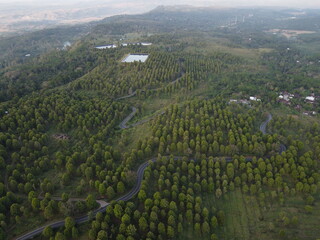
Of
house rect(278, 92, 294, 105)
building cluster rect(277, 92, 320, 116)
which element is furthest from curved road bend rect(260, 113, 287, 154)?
house rect(278, 92, 294, 105)

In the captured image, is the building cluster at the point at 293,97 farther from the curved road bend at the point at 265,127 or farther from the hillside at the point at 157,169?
→ the curved road bend at the point at 265,127

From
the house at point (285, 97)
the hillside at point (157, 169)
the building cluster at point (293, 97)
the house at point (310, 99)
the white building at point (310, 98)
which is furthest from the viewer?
the white building at point (310, 98)

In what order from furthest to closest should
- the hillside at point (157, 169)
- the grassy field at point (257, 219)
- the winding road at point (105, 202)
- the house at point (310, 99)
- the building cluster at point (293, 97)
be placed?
the house at point (310, 99) < the building cluster at point (293, 97) < the hillside at point (157, 169) < the grassy field at point (257, 219) < the winding road at point (105, 202)

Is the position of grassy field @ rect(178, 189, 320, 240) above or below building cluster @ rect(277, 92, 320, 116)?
below

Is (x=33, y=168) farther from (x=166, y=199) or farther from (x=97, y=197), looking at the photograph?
(x=166, y=199)

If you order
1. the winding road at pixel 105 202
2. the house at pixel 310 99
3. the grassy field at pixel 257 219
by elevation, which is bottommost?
the grassy field at pixel 257 219

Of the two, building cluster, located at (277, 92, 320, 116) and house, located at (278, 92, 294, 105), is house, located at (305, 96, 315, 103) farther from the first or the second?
house, located at (278, 92, 294, 105)

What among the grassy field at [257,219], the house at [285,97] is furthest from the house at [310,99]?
the grassy field at [257,219]

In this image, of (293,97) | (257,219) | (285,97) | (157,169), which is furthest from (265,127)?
(157,169)

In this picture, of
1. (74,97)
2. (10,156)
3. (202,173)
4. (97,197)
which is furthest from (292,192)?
(74,97)

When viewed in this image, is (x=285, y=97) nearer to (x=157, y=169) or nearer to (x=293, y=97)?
(x=293, y=97)

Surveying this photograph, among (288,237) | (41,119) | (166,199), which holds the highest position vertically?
(41,119)
